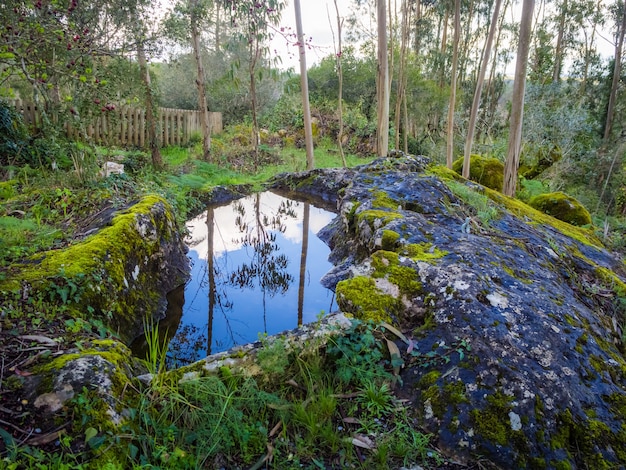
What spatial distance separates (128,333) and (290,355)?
155cm

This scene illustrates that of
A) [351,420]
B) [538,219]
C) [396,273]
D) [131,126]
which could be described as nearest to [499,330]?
[396,273]

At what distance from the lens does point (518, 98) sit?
6.82 m

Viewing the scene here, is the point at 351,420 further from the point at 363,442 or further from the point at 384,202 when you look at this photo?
the point at 384,202

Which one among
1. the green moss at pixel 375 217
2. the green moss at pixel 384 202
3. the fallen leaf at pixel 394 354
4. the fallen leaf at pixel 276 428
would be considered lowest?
the fallen leaf at pixel 276 428

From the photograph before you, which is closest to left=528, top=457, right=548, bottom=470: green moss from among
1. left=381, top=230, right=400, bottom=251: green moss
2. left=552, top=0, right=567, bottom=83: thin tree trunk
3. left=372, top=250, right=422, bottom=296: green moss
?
left=372, top=250, right=422, bottom=296: green moss

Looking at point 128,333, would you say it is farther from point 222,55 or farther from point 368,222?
point 222,55

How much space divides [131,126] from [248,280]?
9.59 m

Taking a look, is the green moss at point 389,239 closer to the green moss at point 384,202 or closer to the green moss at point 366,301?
the green moss at point 366,301

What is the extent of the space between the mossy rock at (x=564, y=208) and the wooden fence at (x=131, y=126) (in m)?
9.26

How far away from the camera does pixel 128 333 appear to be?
2883mm

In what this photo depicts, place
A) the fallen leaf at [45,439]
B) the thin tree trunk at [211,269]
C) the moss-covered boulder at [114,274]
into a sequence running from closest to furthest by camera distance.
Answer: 1. the fallen leaf at [45,439]
2. the moss-covered boulder at [114,274]
3. the thin tree trunk at [211,269]

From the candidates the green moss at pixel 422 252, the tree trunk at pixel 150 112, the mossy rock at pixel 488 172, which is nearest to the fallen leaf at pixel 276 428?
the green moss at pixel 422 252

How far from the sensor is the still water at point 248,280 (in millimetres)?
3166

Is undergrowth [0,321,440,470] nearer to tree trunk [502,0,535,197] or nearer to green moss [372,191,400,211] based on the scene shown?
green moss [372,191,400,211]
